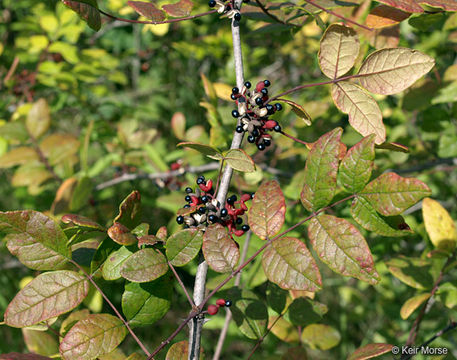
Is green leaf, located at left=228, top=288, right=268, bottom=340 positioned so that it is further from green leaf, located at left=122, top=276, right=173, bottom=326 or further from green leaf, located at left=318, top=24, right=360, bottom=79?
green leaf, located at left=318, top=24, right=360, bottom=79

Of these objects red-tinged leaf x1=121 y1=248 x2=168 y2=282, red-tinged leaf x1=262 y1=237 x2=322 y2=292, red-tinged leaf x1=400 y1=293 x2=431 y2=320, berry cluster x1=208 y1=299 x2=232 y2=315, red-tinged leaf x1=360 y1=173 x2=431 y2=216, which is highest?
red-tinged leaf x1=360 y1=173 x2=431 y2=216

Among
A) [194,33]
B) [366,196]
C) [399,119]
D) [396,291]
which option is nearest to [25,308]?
[366,196]

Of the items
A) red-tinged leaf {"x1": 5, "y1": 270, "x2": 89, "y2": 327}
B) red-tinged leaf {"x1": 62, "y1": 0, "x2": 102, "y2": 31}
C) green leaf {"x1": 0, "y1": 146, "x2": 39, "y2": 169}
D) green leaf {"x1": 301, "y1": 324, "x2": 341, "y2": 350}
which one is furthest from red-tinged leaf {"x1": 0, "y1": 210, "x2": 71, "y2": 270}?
green leaf {"x1": 0, "y1": 146, "x2": 39, "y2": 169}

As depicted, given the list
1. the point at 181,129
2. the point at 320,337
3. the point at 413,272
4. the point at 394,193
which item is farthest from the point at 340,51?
the point at 181,129

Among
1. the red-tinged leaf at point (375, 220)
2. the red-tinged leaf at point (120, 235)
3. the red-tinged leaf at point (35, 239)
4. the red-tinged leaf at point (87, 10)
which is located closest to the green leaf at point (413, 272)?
the red-tinged leaf at point (375, 220)

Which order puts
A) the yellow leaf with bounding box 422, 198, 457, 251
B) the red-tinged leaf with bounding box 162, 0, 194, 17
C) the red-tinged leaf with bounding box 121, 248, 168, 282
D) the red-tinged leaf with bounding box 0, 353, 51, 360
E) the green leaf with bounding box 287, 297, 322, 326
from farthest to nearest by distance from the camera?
1. the yellow leaf with bounding box 422, 198, 457, 251
2. the green leaf with bounding box 287, 297, 322, 326
3. the red-tinged leaf with bounding box 162, 0, 194, 17
4. the red-tinged leaf with bounding box 121, 248, 168, 282
5. the red-tinged leaf with bounding box 0, 353, 51, 360

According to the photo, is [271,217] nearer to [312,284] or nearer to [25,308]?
[312,284]
